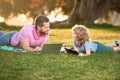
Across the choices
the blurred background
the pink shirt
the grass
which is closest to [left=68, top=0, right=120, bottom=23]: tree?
the blurred background

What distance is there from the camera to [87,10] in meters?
25.3

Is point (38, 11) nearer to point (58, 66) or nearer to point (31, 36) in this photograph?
point (31, 36)

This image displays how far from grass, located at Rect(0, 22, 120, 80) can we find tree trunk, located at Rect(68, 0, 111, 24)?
15.6 m

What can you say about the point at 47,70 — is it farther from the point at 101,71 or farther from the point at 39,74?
the point at 101,71

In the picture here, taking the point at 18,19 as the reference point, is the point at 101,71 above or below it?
above

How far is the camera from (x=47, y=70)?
7.70 m

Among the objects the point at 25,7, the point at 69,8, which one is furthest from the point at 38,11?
the point at 69,8

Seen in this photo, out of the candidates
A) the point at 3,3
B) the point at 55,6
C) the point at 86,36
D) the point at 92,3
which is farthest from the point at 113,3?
the point at 86,36

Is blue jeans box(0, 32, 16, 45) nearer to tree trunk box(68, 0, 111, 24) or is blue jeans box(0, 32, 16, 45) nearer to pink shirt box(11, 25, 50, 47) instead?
pink shirt box(11, 25, 50, 47)

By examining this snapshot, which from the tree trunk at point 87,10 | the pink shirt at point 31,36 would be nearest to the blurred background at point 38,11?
the tree trunk at point 87,10

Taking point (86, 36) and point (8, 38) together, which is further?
point (8, 38)

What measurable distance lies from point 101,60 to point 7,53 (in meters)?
1.88

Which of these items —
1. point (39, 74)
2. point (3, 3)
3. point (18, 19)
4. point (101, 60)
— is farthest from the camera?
point (18, 19)

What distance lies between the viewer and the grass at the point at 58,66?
286 inches
